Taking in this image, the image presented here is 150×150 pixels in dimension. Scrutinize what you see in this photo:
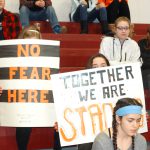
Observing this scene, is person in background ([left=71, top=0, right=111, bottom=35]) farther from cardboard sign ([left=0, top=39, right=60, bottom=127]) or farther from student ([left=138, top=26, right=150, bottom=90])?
cardboard sign ([left=0, top=39, right=60, bottom=127])

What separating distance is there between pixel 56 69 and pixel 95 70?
29 centimetres

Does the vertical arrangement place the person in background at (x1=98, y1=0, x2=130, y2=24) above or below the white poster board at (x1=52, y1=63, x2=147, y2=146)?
above

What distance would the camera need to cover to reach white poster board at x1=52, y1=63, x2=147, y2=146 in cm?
282

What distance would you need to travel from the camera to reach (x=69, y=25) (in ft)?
19.2

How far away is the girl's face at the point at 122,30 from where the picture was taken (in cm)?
365

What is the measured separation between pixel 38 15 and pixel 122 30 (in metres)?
1.94

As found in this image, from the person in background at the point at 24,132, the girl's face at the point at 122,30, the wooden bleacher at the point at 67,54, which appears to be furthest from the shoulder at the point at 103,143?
the girl's face at the point at 122,30

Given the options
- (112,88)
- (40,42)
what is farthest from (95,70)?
(40,42)

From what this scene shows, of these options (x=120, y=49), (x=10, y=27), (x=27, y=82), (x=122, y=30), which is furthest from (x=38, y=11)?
(x=27, y=82)

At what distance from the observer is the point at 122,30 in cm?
371

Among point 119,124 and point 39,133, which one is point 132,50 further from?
point 119,124

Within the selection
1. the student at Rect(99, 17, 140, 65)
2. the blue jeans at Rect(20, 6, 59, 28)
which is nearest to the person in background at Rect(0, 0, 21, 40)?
Answer: the student at Rect(99, 17, 140, 65)

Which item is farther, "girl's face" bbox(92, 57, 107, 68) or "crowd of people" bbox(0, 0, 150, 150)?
"girl's face" bbox(92, 57, 107, 68)

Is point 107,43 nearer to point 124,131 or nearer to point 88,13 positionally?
point 124,131
